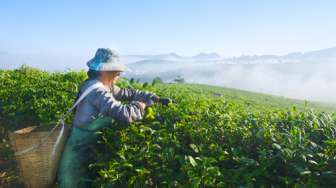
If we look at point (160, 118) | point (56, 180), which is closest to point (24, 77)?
point (56, 180)

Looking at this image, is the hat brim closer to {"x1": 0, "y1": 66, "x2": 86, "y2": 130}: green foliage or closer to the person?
the person

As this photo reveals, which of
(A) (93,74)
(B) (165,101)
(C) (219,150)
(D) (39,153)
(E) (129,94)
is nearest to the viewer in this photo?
(C) (219,150)

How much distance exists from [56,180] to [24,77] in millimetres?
4759

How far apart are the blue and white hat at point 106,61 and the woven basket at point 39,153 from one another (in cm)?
79

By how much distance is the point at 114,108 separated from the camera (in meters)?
4.43

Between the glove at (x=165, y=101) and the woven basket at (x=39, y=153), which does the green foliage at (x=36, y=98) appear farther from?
the glove at (x=165, y=101)

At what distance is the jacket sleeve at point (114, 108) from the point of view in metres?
4.43

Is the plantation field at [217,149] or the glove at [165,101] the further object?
the glove at [165,101]

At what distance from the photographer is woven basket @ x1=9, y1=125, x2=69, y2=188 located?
459 centimetres

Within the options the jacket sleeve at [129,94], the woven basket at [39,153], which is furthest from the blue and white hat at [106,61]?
the woven basket at [39,153]

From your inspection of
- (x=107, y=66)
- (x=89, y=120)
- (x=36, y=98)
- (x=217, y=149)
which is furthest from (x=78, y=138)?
(x=36, y=98)

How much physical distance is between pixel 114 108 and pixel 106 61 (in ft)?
2.00

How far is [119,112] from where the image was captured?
4422 millimetres

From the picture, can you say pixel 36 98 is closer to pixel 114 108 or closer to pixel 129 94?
pixel 129 94
